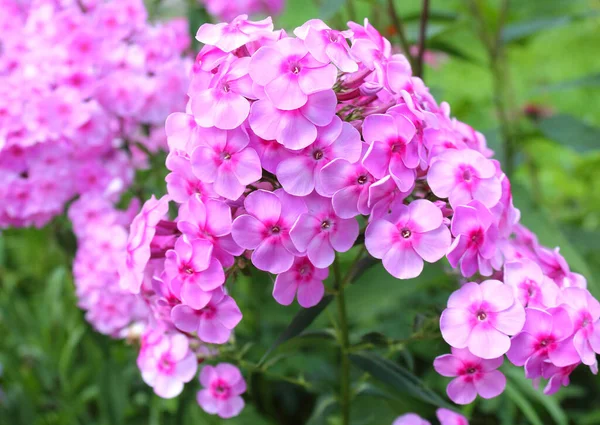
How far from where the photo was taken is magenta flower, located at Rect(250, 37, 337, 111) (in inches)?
32.3

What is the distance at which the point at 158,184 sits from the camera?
5.58 feet

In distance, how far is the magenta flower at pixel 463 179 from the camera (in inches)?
34.3

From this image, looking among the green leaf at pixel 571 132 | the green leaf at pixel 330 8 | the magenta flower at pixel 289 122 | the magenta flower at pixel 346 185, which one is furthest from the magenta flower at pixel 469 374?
the green leaf at pixel 571 132

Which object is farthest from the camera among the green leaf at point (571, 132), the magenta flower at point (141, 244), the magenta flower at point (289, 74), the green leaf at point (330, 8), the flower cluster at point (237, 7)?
the flower cluster at point (237, 7)

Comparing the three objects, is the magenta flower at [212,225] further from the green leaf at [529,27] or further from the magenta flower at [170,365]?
the green leaf at [529,27]

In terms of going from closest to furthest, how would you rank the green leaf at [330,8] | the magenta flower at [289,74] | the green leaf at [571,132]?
the magenta flower at [289,74] → the green leaf at [330,8] → the green leaf at [571,132]

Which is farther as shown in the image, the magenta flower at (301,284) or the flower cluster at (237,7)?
the flower cluster at (237,7)

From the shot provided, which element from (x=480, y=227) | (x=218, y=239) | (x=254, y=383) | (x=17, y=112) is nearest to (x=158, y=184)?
(x=17, y=112)

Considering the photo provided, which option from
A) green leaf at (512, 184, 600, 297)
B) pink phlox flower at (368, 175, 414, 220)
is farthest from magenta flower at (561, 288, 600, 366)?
green leaf at (512, 184, 600, 297)

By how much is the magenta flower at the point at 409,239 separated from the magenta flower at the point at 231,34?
0.88ft

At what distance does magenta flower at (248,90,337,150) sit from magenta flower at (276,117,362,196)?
0.05 ft

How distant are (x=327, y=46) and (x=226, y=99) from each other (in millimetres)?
133

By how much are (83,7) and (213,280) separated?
1.05 m

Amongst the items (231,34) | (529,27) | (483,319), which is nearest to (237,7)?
(529,27)
